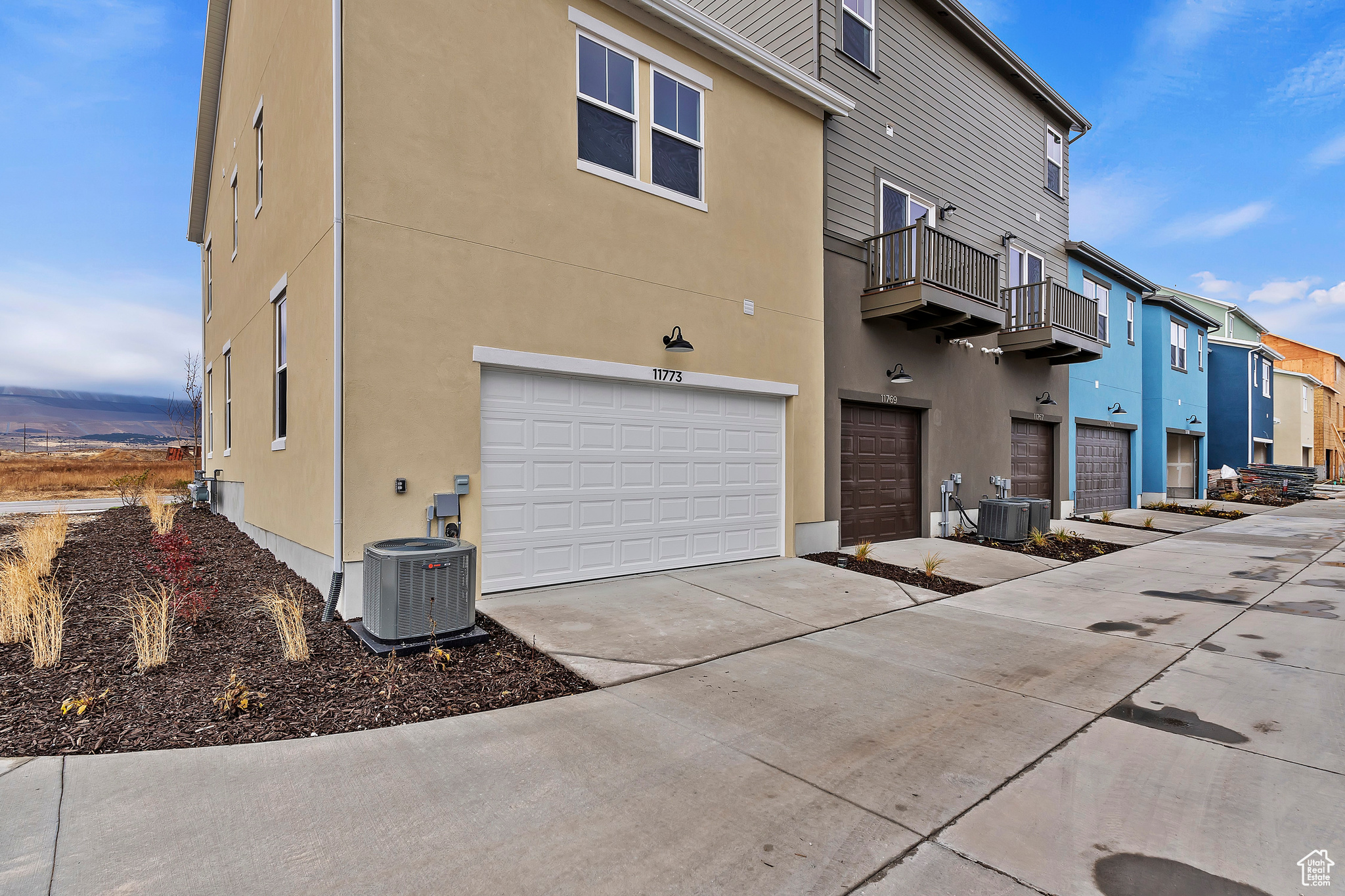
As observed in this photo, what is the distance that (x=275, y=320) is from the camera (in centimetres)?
823

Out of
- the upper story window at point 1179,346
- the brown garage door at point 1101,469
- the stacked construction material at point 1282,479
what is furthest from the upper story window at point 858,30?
the stacked construction material at point 1282,479

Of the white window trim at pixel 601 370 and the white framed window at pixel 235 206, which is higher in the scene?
the white framed window at pixel 235 206

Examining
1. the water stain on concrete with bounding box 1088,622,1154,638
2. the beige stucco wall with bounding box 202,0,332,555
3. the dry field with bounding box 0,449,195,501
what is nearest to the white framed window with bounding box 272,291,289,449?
the beige stucco wall with bounding box 202,0,332,555

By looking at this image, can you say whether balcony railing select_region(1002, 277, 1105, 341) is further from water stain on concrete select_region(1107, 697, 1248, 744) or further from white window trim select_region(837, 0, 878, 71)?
water stain on concrete select_region(1107, 697, 1248, 744)

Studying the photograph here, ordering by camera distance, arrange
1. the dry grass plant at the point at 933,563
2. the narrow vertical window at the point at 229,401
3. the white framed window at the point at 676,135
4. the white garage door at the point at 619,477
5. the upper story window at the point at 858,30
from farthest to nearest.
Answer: the narrow vertical window at the point at 229,401 → the upper story window at the point at 858,30 → the dry grass plant at the point at 933,563 → the white framed window at the point at 676,135 → the white garage door at the point at 619,477

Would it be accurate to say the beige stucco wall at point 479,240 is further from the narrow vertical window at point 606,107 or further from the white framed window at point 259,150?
the white framed window at point 259,150

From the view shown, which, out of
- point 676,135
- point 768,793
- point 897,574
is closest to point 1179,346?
point 897,574

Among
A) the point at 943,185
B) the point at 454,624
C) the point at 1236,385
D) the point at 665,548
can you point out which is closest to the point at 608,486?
the point at 665,548

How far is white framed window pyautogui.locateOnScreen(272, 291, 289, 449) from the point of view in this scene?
779 centimetres

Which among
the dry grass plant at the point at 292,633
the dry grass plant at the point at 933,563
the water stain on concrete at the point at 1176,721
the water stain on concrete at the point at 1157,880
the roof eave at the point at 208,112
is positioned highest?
the roof eave at the point at 208,112

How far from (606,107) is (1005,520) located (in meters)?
9.40

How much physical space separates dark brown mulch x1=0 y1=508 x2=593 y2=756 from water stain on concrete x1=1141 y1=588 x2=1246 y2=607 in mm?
7385

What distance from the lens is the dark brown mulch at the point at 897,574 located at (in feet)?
26.6

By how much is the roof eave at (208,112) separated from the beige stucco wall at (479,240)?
9721mm
